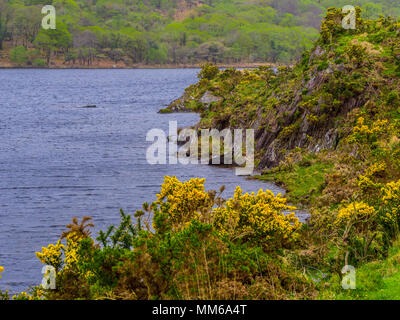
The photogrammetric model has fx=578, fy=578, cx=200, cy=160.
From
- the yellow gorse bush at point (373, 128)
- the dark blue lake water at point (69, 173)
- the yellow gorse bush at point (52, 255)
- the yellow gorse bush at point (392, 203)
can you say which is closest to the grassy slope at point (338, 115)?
the yellow gorse bush at point (373, 128)

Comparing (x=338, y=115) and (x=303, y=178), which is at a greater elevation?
(x=338, y=115)

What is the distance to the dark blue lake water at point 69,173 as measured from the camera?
106 ft

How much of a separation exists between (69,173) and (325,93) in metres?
23.0

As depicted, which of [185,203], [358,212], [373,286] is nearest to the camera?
[373,286]

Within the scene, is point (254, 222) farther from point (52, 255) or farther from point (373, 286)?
point (52, 255)

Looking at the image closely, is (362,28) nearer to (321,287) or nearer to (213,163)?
(213,163)

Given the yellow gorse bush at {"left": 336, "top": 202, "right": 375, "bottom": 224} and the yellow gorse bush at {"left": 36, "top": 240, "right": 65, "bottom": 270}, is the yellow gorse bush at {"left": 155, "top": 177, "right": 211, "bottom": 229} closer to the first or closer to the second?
the yellow gorse bush at {"left": 36, "top": 240, "right": 65, "bottom": 270}

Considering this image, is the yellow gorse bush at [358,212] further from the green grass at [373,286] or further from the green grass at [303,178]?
the green grass at [303,178]

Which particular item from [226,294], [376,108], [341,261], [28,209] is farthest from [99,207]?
[226,294]

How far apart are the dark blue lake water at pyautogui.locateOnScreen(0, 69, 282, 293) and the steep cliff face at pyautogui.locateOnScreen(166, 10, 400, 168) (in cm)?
591

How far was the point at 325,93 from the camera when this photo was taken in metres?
44.8

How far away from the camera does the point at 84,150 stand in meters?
63.2

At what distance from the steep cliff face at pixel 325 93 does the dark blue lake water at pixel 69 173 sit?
5.91 meters

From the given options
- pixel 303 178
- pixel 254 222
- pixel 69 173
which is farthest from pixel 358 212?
pixel 69 173
